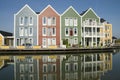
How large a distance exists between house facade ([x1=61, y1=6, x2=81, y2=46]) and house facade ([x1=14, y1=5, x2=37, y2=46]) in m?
6.80

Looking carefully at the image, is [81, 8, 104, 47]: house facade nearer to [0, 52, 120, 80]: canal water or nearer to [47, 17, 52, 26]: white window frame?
[47, 17, 52, 26]: white window frame

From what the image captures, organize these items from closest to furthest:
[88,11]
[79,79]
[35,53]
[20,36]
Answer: [79,79], [35,53], [20,36], [88,11]

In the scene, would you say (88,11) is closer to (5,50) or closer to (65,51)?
(65,51)

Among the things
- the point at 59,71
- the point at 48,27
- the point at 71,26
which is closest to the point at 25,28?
the point at 48,27

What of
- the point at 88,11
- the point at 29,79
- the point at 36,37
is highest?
the point at 88,11

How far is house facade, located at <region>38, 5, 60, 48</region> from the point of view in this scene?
5362cm

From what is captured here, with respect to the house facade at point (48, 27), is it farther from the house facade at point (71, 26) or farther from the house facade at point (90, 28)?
the house facade at point (90, 28)

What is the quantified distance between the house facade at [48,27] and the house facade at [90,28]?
655cm

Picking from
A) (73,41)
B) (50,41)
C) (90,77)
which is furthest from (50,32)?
(90,77)

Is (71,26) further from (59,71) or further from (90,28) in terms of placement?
(59,71)

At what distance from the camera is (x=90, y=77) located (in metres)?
19.2

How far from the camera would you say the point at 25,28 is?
2106 inches

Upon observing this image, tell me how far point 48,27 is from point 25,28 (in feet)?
17.4

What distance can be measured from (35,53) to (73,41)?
13.2 m
